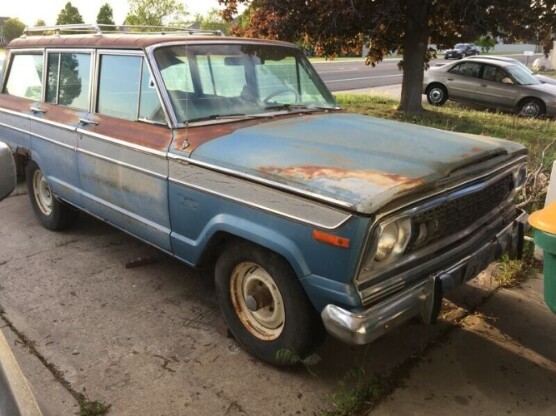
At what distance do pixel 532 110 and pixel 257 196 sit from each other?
13.1 m

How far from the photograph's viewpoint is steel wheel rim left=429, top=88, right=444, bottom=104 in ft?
51.2

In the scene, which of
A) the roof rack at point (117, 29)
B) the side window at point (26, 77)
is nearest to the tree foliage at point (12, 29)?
the side window at point (26, 77)

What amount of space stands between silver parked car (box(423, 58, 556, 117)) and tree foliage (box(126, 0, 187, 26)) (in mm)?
30167

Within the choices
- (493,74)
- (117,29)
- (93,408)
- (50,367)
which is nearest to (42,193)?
(117,29)

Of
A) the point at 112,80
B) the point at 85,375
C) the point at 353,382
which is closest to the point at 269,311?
the point at 353,382

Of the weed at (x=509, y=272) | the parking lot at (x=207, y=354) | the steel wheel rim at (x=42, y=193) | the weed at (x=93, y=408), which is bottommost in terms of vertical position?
the weed at (x=93, y=408)

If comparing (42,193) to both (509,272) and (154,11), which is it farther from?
(154,11)

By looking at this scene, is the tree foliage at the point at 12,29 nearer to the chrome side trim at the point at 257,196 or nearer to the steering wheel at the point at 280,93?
the steering wheel at the point at 280,93

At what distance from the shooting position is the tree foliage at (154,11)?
132 feet

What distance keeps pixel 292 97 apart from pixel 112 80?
1.42 metres

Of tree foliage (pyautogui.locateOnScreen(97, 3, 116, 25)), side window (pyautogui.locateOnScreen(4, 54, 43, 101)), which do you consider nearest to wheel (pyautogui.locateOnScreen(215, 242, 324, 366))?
side window (pyautogui.locateOnScreen(4, 54, 43, 101))

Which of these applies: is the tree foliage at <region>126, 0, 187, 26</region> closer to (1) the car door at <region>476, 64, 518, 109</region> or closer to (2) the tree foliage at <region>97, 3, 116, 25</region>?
(2) the tree foliage at <region>97, 3, 116, 25</region>

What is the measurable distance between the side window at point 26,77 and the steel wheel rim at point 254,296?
3.06 meters

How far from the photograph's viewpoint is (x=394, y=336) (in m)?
3.44
